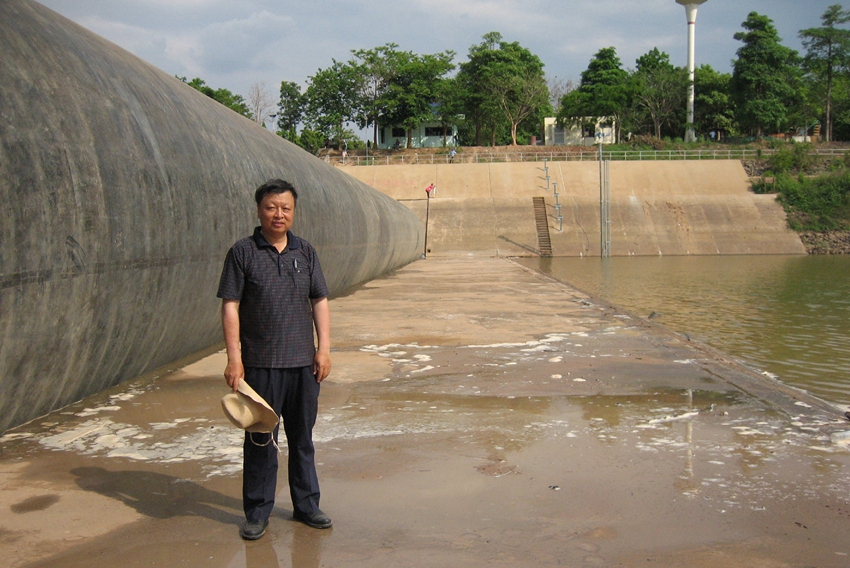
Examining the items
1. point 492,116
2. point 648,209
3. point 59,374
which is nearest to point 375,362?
point 59,374

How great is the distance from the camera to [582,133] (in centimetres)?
6512

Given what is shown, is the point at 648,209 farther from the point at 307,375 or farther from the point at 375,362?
the point at 307,375

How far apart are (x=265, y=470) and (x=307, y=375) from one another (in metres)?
0.42

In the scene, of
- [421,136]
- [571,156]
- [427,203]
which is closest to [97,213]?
[427,203]

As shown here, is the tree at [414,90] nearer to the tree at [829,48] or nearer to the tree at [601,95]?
the tree at [601,95]

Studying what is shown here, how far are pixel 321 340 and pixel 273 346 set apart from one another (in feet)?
0.76

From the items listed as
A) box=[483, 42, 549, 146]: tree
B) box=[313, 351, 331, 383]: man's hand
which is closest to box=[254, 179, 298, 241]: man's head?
box=[313, 351, 331, 383]: man's hand

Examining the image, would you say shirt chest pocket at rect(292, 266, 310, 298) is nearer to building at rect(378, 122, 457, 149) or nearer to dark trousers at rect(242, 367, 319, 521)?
dark trousers at rect(242, 367, 319, 521)

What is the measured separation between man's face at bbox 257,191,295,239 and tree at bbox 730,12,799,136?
192 feet

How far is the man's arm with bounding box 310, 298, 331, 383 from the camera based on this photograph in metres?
3.15

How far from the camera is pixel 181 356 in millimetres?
6750

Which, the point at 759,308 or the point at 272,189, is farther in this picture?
the point at 759,308

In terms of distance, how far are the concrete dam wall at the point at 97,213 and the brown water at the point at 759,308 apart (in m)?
5.39

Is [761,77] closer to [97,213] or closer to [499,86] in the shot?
[499,86]
